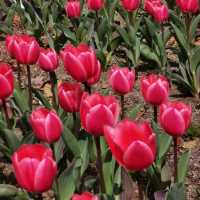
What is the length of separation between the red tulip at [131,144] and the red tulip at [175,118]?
35cm

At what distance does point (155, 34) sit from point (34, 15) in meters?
1.90

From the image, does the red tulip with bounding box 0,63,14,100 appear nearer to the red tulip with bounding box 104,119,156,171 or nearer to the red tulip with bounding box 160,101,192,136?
the red tulip with bounding box 160,101,192,136

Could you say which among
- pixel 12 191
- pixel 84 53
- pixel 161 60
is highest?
pixel 84 53

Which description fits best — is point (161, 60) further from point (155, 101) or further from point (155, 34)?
point (155, 101)

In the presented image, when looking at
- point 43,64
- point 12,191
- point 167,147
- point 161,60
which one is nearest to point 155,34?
point 161,60

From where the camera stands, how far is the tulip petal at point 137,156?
1.71 metres

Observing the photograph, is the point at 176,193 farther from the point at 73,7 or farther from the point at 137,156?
the point at 73,7

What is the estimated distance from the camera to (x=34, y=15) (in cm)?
606

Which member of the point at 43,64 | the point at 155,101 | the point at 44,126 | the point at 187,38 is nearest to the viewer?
the point at 44,126

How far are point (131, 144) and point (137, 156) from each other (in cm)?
5

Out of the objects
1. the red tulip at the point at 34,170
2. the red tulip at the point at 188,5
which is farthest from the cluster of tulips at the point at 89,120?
the red tulip at the point at 188,5

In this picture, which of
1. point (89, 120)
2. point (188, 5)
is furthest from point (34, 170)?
point (188, 5)

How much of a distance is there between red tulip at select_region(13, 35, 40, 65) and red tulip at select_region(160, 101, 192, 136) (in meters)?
1.12

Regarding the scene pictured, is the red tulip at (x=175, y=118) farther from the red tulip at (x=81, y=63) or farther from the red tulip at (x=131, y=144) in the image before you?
the red tulip at (x=81, y=63)
